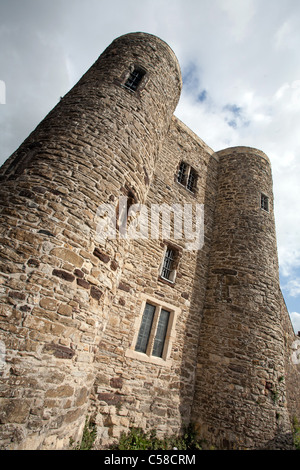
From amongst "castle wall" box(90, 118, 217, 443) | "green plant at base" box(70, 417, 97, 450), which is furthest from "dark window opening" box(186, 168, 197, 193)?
"green plant at base" box(70, 417, 97, 450)

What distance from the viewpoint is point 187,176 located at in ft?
29.2

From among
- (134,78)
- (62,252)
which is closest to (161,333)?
(62,252)

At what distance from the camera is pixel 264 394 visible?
606cm

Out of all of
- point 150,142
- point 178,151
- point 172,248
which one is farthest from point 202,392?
point 178,151

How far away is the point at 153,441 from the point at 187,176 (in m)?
7.80

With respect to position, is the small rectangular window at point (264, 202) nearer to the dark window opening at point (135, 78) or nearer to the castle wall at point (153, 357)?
the castle wall at point (153, 357)

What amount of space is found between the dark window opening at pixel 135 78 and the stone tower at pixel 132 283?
0.04 metres

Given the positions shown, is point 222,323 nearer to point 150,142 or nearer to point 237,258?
point 237,258

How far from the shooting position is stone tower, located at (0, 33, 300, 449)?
317cm

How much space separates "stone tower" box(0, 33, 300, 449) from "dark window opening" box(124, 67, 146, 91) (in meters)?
0.04

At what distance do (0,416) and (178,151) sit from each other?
862cm

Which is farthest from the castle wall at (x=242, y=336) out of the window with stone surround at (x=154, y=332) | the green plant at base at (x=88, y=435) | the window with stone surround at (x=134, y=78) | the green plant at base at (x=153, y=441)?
the window with stone surround at (x=134, y=78)

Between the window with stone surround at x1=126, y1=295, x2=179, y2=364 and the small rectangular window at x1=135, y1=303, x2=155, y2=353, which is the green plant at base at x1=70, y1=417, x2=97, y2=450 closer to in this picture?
the window with stone surround at x1=126, y1=295, x2=179, y2=364

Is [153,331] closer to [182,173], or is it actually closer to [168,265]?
[168,265]
